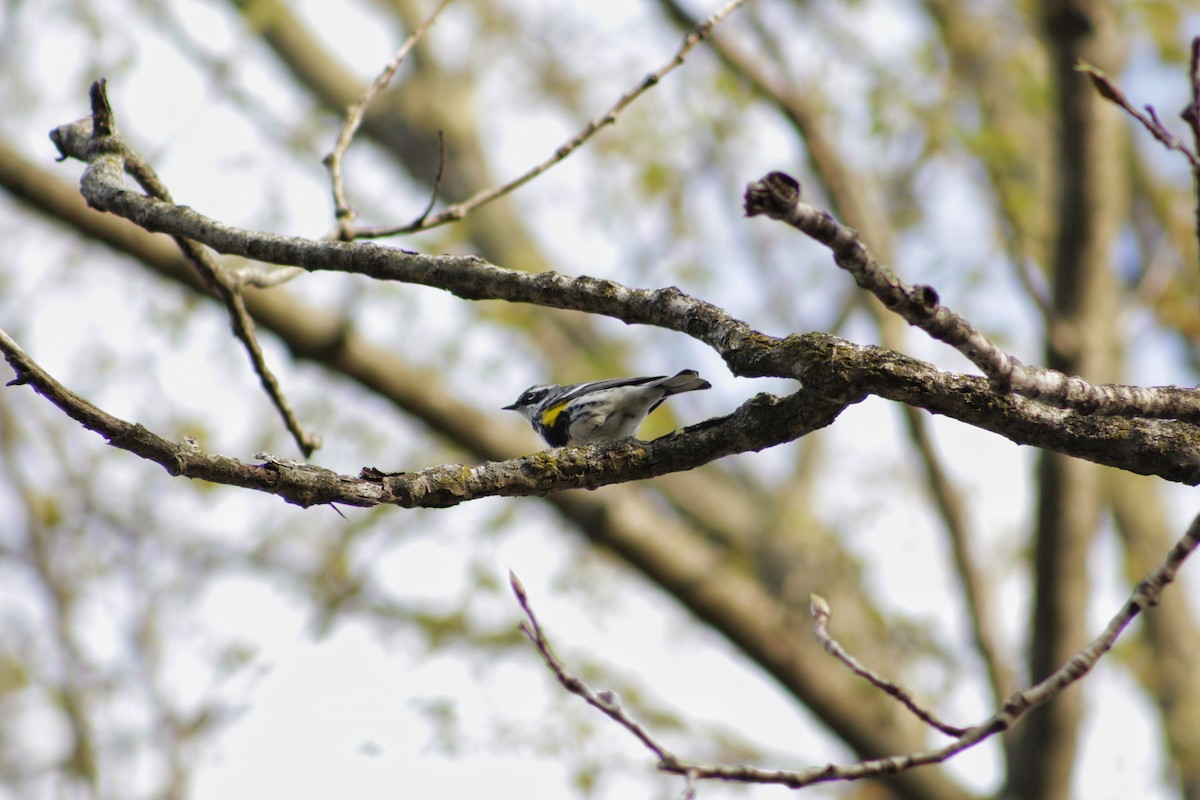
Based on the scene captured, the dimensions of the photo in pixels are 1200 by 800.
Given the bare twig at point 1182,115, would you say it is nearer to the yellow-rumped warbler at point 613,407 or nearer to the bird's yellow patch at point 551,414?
the yellow-rumped warbler at point 613,407

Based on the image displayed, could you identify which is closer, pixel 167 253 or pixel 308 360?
pixel 167 253

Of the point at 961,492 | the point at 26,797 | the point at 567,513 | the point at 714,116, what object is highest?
the point at 714,116

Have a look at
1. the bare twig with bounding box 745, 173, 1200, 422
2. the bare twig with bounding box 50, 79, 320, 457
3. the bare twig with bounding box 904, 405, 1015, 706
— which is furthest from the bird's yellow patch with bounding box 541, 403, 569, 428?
the bare twig with bounding box 904, 405, 1015, 706

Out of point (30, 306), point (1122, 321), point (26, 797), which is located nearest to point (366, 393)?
point (30, 306)

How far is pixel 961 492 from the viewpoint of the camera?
8.86 meters

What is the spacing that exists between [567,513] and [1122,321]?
450 cm

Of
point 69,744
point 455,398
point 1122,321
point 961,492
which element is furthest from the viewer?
point 69,744

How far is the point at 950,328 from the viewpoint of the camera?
1.93m

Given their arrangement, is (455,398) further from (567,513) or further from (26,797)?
(26,797)

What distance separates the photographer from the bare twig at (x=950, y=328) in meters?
1.73

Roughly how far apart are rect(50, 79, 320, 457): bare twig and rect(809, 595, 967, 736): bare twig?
1955mm

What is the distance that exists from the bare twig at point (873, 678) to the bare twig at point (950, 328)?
0.64 meters

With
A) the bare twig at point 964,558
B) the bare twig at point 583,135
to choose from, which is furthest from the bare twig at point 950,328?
the bare twig at point 964,558

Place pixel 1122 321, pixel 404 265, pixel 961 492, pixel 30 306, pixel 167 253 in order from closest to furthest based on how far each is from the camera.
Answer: pixel 404 265 → pixel 167 253 → pixel 1122 321 → pixel 961 492 → pixel 30 306
